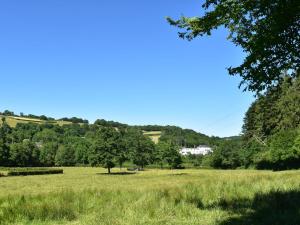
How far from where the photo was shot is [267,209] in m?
11.7

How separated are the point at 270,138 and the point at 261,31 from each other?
247 ft

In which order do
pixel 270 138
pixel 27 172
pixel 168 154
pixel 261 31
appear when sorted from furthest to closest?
pixel 168 154 → pixel 27 172 → pixel 270 138 → pixel 261 31

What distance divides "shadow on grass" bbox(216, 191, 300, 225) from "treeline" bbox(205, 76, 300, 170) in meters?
47.6

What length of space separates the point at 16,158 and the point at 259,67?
116 meters

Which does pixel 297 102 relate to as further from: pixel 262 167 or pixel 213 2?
pixel 213 2

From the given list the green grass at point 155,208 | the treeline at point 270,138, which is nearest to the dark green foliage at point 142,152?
the treeline at point 270,138

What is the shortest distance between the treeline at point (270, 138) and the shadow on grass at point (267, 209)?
4755 centimetres

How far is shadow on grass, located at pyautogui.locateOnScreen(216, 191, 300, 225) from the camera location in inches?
399

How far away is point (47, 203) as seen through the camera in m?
11.7

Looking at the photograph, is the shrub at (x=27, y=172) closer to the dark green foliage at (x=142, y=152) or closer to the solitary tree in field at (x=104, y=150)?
the solitary tree in field at (x=104, y=150)

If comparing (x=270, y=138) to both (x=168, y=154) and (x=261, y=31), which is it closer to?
(x=168, y=154)

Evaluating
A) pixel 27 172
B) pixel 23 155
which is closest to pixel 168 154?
pixel 27 172

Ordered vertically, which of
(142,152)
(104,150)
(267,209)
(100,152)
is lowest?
(267,209)

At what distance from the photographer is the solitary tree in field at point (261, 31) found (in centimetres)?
981
